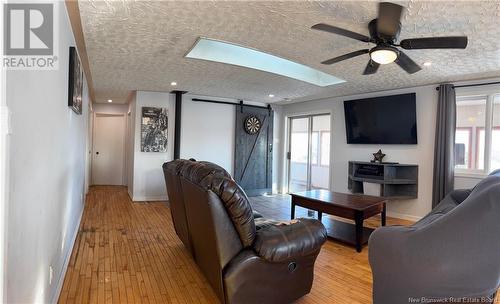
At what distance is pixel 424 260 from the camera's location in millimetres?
1561

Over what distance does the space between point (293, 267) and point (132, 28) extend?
8.44 feet

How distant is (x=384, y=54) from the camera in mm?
2469

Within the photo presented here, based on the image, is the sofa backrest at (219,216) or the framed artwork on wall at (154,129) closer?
the sofa backrest at (219,216)

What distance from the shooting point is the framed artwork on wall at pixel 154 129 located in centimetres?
579

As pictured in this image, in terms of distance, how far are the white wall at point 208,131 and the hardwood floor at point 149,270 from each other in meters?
2.34

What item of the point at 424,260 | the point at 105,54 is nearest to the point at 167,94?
the point at 105,54

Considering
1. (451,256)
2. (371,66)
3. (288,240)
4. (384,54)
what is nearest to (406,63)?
(371,66)

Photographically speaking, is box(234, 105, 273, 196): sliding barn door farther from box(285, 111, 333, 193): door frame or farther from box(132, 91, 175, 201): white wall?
box(132, 91, 175, 201): white wall

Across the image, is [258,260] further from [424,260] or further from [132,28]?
[132,28]

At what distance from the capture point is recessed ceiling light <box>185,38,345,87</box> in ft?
12.0

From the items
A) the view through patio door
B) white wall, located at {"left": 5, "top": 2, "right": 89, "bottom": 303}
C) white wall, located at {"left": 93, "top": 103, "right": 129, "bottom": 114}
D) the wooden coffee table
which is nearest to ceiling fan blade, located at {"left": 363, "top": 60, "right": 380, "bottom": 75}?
the wooden coffee table

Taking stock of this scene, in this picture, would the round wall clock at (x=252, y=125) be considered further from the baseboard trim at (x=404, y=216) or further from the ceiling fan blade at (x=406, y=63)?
the ceiling fan blade at (x=406, y=63)

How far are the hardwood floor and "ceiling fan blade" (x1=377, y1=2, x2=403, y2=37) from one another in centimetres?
215

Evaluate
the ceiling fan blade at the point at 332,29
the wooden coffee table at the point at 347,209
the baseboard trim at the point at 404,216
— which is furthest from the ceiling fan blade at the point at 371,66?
the baseboard trim at the point at 404,216
